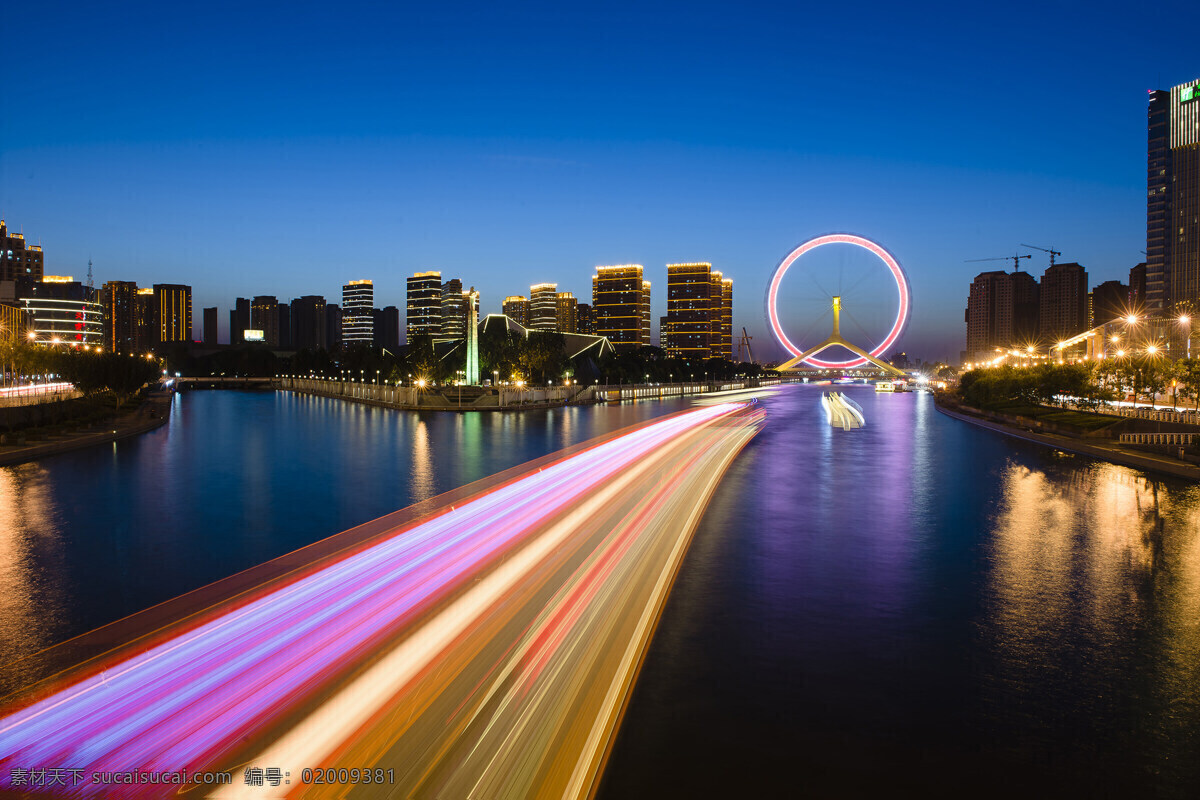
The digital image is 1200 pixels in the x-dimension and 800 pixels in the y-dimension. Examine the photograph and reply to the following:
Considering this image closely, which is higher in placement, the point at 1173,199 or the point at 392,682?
the point at 1173,199

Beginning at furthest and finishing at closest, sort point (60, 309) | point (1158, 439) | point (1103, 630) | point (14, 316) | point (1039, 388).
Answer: point (60, 309)
point (14, 316)
point (1039, 388)
point (1158, 439)
point (1103, 630)

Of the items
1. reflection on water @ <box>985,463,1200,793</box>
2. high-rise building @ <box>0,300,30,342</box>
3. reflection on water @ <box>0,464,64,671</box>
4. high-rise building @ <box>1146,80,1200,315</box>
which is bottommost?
reflection on water @ <box>985,463,1200,793</box>

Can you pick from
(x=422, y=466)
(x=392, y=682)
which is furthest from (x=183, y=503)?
(x=392, y=682)

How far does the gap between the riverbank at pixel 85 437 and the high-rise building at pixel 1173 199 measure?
15202 centimetres

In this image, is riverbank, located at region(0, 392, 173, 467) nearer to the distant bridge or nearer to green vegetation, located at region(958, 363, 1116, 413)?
green vegetation, located at region(958, 363, 1116, 413)

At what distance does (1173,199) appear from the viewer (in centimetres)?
13888

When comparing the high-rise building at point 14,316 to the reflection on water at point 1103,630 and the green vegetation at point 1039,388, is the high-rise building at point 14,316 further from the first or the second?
the reflection on water at point 1103,630

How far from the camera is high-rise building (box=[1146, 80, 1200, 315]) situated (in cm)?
13412

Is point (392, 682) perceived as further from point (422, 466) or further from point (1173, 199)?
point (1173, 199)

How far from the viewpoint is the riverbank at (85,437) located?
23.8 meters

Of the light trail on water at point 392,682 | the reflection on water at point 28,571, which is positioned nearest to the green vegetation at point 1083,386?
the light trail on water at point 392,682

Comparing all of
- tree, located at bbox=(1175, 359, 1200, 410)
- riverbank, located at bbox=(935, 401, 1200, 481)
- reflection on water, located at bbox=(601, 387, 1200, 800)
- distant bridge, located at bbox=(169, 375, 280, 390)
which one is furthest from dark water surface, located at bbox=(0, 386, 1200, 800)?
distant bridge, located at bbox=(169, 375, 280, 390)

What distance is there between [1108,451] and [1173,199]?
5817 inches

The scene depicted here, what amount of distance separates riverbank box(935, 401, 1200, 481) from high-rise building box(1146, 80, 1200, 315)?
12297 cm
